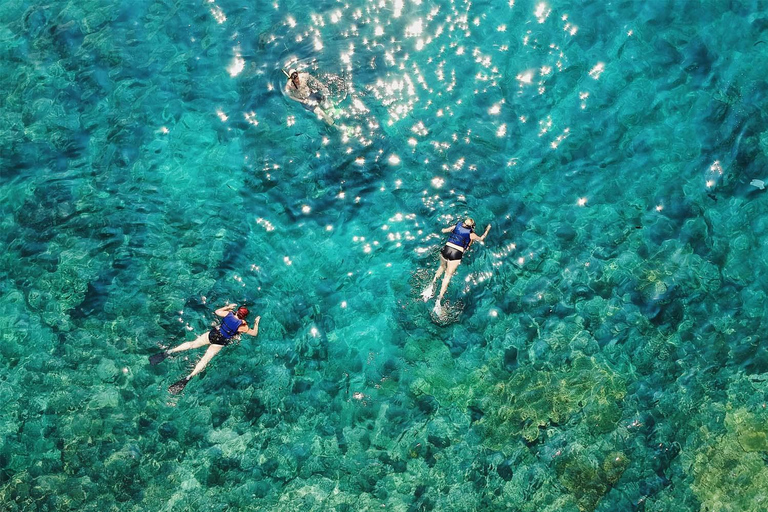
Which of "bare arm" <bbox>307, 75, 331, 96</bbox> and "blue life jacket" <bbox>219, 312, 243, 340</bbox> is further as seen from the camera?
"bare arm" <bbox>307, 75, 331, 96</bbox>

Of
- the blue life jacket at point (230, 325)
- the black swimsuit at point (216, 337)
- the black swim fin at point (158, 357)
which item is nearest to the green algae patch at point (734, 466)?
the blue life jacket at point (230, 325)

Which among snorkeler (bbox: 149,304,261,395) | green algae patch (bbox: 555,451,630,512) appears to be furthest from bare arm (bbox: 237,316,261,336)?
green algae patch (bbox: 555,451,630,512)

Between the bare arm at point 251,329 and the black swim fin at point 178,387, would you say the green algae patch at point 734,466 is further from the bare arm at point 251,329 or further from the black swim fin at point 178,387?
the black swim fin at point 178,387

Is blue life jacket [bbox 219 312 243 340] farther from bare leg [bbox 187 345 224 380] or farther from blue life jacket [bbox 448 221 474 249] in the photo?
blue life jacket [bbox 448 221 474 249]

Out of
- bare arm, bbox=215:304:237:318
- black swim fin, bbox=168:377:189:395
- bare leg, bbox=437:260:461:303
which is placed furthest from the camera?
bare leg, bbox=437:260:461:303

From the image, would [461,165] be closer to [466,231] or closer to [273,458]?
[466,231]

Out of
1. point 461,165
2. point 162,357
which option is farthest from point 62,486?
point 461,165

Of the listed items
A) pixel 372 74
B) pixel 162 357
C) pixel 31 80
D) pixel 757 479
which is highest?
pixel 372 74
